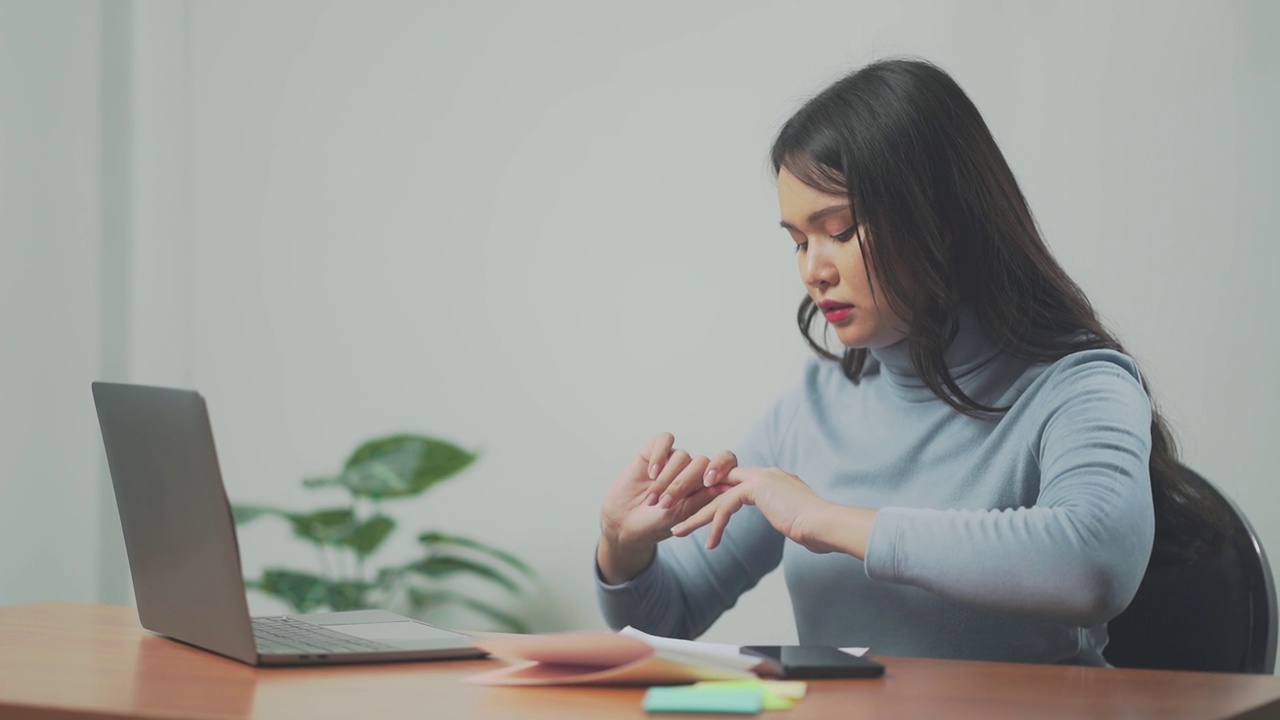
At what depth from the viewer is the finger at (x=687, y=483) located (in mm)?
1246

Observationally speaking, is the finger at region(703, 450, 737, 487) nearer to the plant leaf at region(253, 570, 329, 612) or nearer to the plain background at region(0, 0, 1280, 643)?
the plain background at region(0, 0, 1280, 643)

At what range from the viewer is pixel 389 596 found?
2463 mm

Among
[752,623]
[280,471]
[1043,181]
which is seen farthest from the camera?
[280,471]

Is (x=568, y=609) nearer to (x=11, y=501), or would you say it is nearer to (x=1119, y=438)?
(x=11, y=501)

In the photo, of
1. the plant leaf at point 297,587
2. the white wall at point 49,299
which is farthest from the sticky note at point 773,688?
the white wall at point 49,299

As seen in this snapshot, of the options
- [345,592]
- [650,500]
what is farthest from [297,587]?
[650,500]

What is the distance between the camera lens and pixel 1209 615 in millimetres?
1234

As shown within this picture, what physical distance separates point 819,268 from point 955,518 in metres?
0.33

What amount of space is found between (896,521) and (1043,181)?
1.11 metres

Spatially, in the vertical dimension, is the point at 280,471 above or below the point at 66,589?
above

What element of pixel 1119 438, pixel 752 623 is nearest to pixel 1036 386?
pixel 1119 438

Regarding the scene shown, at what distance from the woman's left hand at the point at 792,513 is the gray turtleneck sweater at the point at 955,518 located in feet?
0.07

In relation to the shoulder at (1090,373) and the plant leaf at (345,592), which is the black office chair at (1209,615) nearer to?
the shoulder at (1090,373)

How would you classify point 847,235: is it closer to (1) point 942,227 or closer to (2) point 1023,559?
(1) point 942,227
